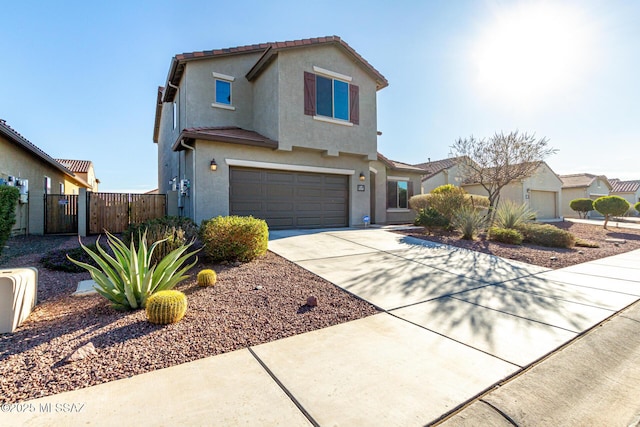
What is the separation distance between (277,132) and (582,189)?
113 ft

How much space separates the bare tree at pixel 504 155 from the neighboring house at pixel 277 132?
5.25 meters

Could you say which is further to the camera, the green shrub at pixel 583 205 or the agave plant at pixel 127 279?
the green shrub at pixel 583 205

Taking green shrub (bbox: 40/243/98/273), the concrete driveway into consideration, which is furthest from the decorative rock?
green shrub (bbox: 40/243/98/273)

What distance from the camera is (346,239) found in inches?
356

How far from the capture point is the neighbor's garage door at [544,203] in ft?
76.4

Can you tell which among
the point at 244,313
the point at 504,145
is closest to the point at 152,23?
the point at 244,313

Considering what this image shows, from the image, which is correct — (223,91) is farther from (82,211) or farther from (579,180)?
(579,180)

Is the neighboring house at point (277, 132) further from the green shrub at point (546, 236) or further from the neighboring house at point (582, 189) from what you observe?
the neighboring house at point (582, 189)

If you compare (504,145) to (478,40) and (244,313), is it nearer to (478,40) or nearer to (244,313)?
(478,40)

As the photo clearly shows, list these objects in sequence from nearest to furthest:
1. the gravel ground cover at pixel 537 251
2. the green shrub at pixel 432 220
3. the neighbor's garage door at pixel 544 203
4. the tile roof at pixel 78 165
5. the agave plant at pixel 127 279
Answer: the agave plant at pixel 127 279 < the gravel ground cover at pixel 537 251 < the green shrub at pixel 432 220 < the neighbor's garage door at pixel 544 203 < the tile roof at pixel 78 165

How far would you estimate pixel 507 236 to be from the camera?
31.8 feet

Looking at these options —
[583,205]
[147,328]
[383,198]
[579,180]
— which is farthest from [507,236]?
[579,180]

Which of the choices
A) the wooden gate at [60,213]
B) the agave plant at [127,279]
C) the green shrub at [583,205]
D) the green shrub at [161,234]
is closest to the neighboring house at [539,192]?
the green shrub at [583,205]

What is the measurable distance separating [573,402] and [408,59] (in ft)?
38.5
